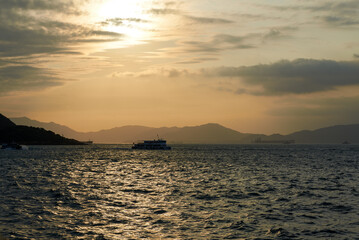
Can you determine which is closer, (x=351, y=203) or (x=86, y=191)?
(x=351, y=203)

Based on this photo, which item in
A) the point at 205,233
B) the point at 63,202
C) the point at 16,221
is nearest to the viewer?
the point at 205,233

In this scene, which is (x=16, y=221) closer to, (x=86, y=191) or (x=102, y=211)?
(x=102, y=211)

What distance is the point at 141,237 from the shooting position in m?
25.9

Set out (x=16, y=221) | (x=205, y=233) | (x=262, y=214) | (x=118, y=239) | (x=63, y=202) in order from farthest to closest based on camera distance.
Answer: (x=63, y=202) → (x=262, y=214) → (x=16, y=221) → (x=205, y=233) → (x=118, y=239)

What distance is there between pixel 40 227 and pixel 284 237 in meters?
18.2

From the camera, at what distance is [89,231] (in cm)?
2744

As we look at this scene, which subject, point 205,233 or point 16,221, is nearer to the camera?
point 205,233

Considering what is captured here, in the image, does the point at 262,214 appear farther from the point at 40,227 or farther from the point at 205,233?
the point at 40,227

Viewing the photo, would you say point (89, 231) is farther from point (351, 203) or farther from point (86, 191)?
point (351, 203)

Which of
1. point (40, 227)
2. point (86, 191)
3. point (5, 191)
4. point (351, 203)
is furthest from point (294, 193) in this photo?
point (5, 191)

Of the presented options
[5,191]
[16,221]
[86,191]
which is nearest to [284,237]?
[16,221]

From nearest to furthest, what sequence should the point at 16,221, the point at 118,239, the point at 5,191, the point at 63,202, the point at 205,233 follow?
the point at 118,239 < the point at 205,233 < the point at 16,221 < the point at 63,202 < the point at 5,191

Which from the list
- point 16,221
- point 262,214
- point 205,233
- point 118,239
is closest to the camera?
point 118,239

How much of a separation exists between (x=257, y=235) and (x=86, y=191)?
1139 inches
